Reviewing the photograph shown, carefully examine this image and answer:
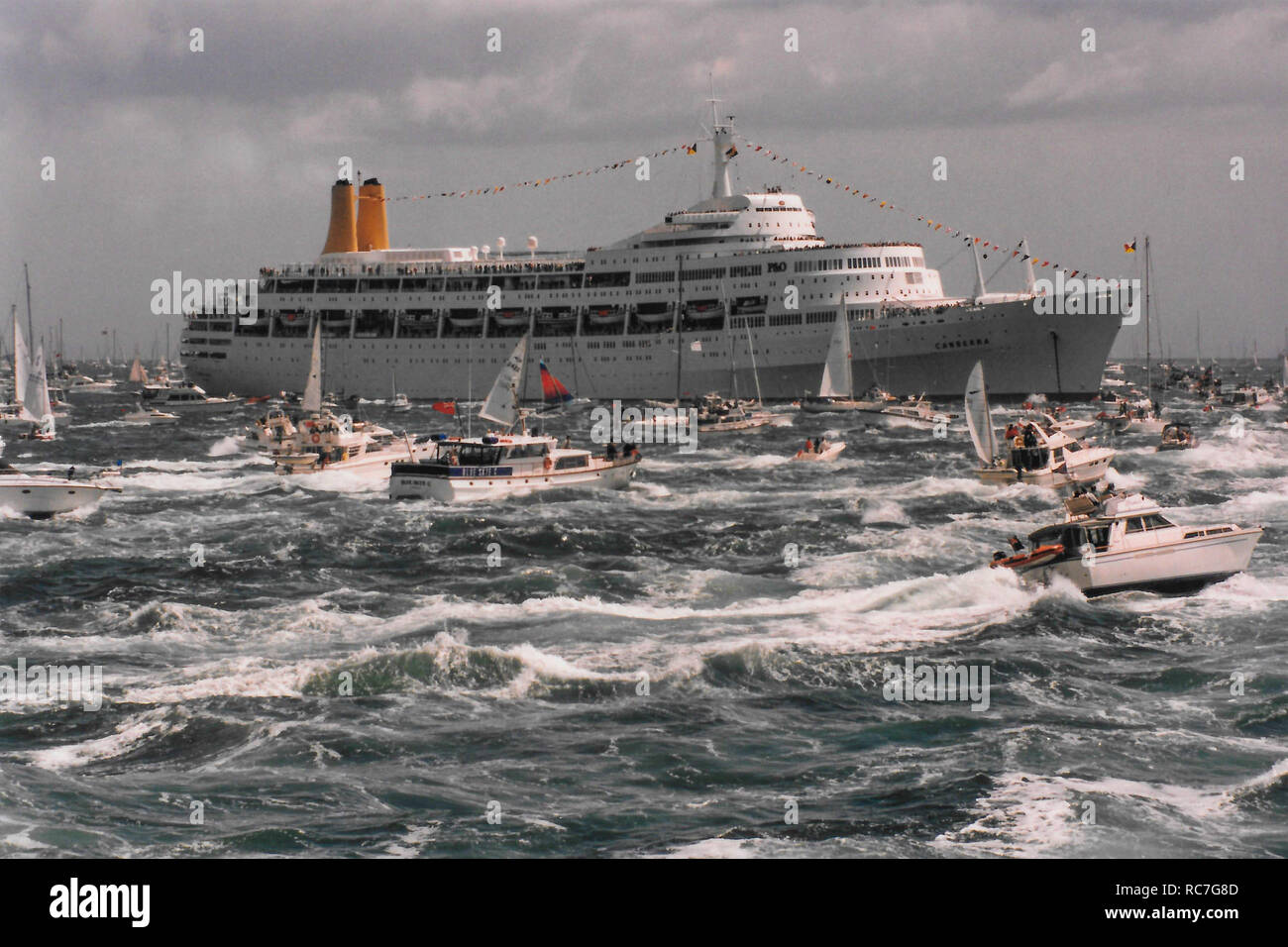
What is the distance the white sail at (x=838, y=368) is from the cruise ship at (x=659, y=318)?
359 centimetres

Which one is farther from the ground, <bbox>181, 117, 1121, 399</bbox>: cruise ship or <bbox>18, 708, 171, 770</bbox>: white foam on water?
<bbox>181, 117, 1121, 399</bbox>: cruise ship

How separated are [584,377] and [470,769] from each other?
12081 cm

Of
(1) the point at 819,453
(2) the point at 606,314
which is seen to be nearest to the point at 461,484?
(1) the point at 819,453

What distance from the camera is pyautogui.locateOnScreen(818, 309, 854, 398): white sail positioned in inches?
4535

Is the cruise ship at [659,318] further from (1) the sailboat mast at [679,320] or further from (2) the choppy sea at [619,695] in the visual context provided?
(2) the choppy sea at [619,695]

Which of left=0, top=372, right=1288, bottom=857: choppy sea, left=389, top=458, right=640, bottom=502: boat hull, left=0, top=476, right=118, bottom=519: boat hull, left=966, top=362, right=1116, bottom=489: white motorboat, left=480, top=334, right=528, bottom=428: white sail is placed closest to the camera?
left=0, top=372, right=1288, bottom=857: choppy sea

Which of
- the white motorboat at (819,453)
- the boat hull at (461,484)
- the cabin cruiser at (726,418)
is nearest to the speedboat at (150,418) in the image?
the cabin cruiser at (726,418)

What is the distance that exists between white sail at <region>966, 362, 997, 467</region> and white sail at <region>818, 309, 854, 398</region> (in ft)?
180

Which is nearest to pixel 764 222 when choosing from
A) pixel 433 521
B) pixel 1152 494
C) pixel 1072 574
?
pixel 1152 494

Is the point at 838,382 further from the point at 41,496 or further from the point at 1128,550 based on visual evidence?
the point at 1128,550

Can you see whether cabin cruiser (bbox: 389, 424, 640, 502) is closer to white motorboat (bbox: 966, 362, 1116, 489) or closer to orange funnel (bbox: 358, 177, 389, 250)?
white motorboat (bbox: 966, 362, 1116, 489)

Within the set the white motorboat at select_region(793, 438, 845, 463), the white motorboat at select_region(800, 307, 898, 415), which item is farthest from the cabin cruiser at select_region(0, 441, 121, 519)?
the white motorboat at select_region(800, 307, 898, 415)

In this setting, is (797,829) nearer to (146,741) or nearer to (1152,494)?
(146,741)

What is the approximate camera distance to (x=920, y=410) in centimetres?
10588
